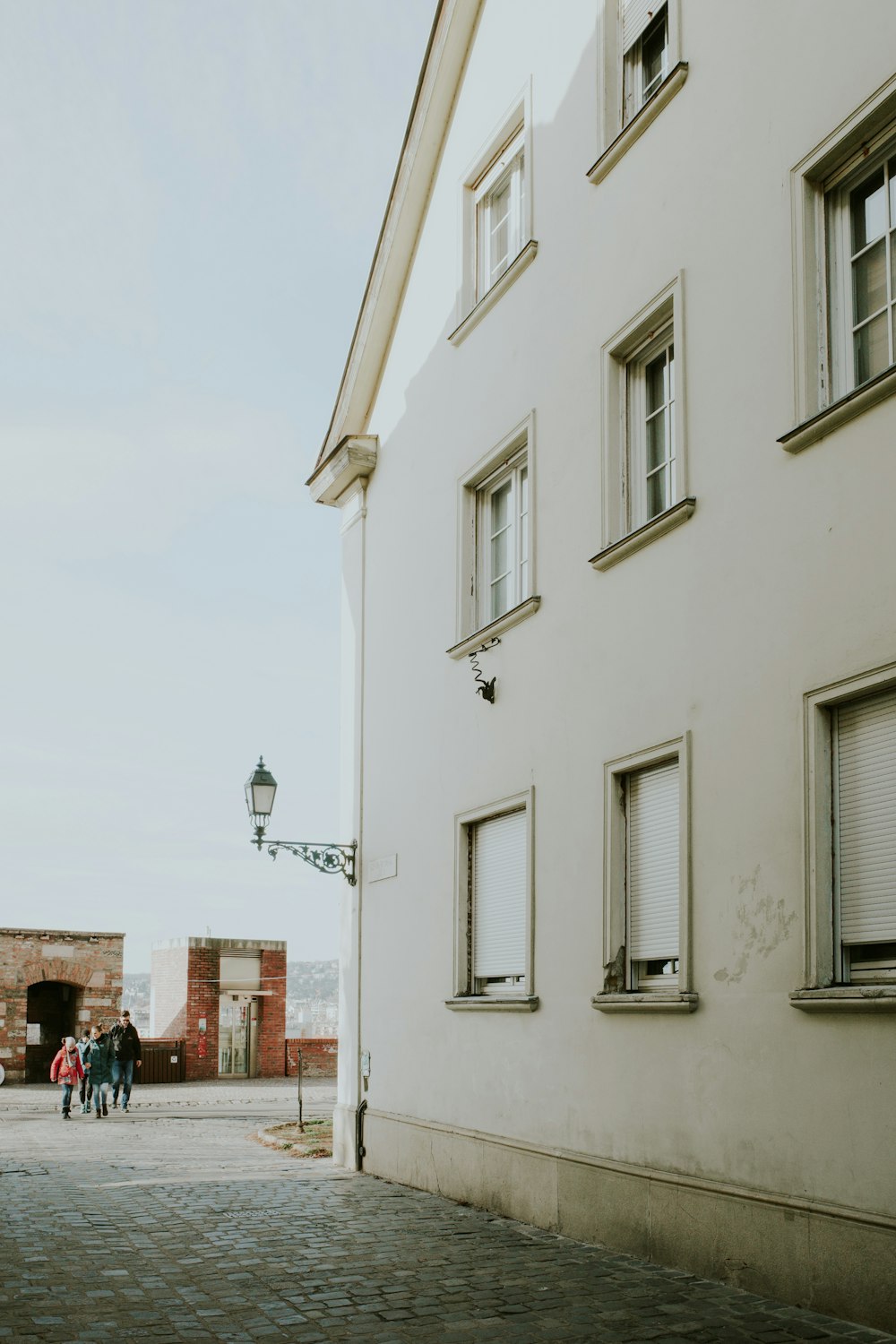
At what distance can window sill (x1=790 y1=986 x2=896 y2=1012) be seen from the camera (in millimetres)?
7145

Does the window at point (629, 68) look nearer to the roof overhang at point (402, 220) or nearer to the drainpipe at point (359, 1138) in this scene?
the roof overhang at point (402, 220)

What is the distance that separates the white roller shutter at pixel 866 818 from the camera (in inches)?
298

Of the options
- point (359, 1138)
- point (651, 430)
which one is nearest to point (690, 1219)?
point (651, 430)

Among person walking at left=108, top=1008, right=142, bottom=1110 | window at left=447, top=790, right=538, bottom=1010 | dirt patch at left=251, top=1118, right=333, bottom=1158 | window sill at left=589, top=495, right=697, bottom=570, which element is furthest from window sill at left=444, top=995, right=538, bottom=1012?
person walking at left=108, top=1008, right=142, bottom=1110

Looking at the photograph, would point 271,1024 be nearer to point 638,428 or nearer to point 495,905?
point 495,905

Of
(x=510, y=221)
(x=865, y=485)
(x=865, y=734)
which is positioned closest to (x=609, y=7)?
(x=510, y=221)

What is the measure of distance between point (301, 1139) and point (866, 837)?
522 inches

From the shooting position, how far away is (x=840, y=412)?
7934mm

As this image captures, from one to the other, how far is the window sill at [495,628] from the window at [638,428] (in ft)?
4.02

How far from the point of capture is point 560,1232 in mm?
10281

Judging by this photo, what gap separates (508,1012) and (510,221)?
7421mm

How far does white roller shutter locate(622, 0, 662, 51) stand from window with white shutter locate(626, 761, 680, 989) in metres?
5.77

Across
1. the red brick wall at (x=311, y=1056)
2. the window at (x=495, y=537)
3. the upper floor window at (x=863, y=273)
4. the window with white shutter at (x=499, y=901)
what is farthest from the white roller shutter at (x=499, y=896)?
the red brick wall at (x=311, y=1056)

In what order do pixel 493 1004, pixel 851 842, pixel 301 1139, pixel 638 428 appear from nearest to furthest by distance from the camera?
pixel 851 842
pixel 638 428
pixel 493 1004
pixel 301 1139
